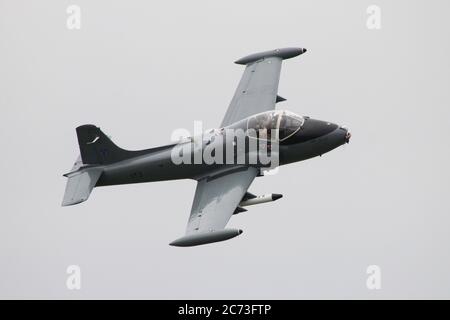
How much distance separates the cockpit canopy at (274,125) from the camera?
40.0m

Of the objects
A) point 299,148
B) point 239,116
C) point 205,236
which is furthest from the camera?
point 239,116

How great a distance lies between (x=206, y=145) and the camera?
4059 cm

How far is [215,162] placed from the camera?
40594 millimetres

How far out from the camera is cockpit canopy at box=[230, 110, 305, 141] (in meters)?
40.0

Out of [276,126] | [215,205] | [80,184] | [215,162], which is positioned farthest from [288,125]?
[80,184]

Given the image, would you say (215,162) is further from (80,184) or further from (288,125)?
(80,184)

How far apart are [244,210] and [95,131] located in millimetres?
6684

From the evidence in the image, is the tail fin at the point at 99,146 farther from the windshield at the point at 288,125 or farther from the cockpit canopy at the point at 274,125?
the windshield at the point at 288,125

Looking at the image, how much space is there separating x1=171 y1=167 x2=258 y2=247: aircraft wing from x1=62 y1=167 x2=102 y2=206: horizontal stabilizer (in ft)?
13.2

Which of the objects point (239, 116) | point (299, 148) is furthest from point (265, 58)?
point (299, 148)

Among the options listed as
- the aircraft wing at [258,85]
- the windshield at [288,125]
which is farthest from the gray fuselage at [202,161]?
the aircraft wing at [258,85]

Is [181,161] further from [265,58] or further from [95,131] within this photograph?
[265,58]

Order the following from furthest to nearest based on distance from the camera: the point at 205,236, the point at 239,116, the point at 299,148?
1. the point at 239,116
2. the point at 299,148
3. the point at 205,236

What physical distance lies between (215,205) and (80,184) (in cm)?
546
